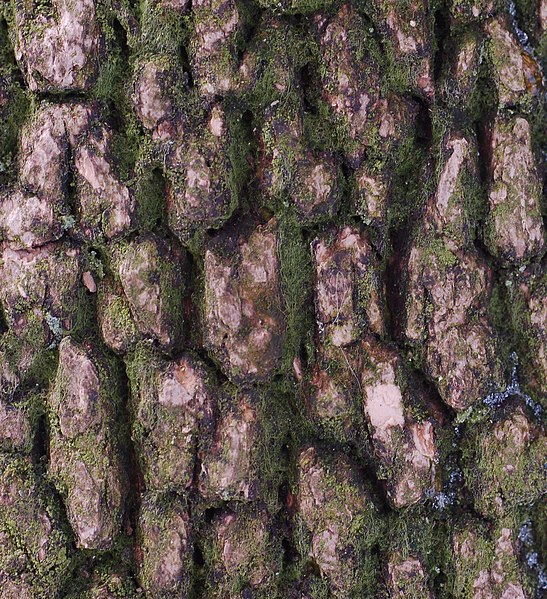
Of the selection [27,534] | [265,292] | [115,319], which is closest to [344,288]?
[265,292]

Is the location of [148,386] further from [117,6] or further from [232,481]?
[117,6]

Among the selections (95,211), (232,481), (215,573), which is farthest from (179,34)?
(215,573)

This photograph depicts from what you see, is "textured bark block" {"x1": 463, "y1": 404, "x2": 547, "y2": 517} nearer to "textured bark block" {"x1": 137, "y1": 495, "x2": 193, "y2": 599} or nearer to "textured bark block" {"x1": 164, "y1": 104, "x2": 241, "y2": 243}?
"textured bark block" {"x1": 137, "y1": 495, "x2": 193, "y2": 599}

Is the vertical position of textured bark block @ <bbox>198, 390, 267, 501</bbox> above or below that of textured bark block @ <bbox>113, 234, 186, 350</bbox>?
below

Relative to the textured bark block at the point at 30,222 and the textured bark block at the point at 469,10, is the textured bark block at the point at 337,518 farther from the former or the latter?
the textured bark block at the point at 469,10

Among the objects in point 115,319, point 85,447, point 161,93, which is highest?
point 161,93

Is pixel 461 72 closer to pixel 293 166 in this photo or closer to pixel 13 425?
pixel 293 166

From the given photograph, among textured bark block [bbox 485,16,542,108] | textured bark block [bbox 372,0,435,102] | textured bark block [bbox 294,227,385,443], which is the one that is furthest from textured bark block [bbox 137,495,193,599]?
textured bark block [bbox 485,16,542,108]
